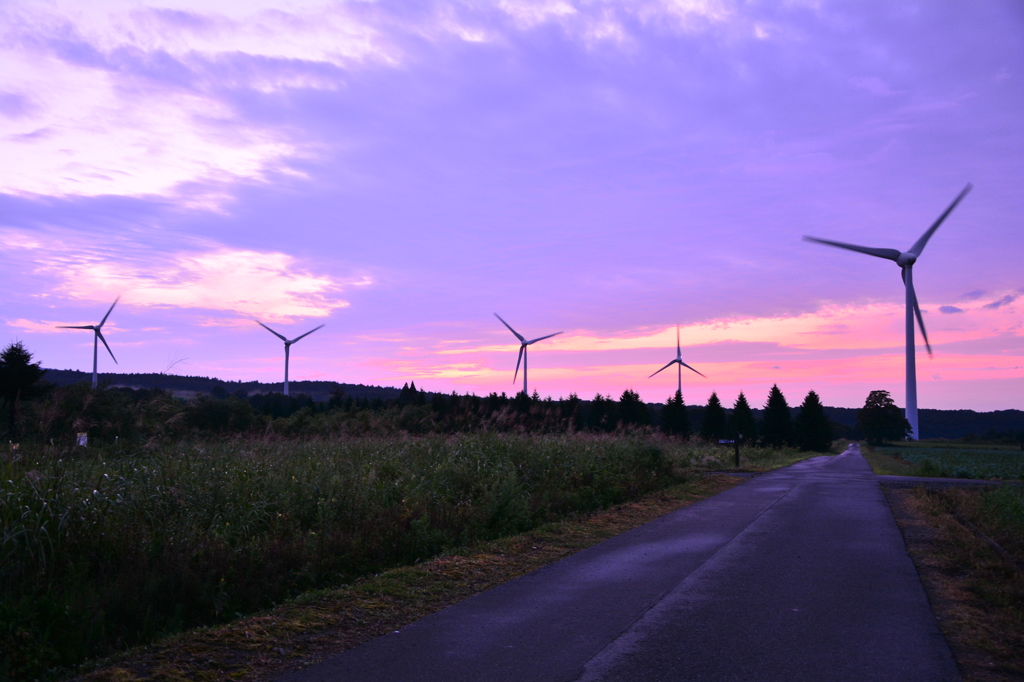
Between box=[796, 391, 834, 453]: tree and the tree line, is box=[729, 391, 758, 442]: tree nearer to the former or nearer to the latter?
box=[796, 391, 834, 453]: tree

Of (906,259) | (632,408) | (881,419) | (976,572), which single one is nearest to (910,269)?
(906,259)

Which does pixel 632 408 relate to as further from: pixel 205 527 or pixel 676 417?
pixel 205 527

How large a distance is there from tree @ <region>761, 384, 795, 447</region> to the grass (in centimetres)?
8655

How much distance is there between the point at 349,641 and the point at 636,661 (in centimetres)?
224

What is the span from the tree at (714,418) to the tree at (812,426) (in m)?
10.4

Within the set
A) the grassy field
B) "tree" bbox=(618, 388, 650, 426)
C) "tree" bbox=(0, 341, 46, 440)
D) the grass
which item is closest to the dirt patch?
the grassy field

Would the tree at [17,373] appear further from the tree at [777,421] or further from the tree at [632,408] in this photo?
the tree at [777,421]

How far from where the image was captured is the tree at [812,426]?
9781 centimetres

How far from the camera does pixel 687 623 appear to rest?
633 centimetres

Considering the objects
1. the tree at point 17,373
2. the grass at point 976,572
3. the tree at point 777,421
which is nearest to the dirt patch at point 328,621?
the grass at point 976,572

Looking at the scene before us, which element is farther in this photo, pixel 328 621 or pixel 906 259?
pixel 906 259

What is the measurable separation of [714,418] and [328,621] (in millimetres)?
96681

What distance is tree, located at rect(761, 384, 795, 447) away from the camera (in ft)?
322

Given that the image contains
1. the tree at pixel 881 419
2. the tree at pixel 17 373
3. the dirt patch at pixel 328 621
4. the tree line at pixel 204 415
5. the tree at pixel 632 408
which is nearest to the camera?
the dirt patch at pixel 328 621
